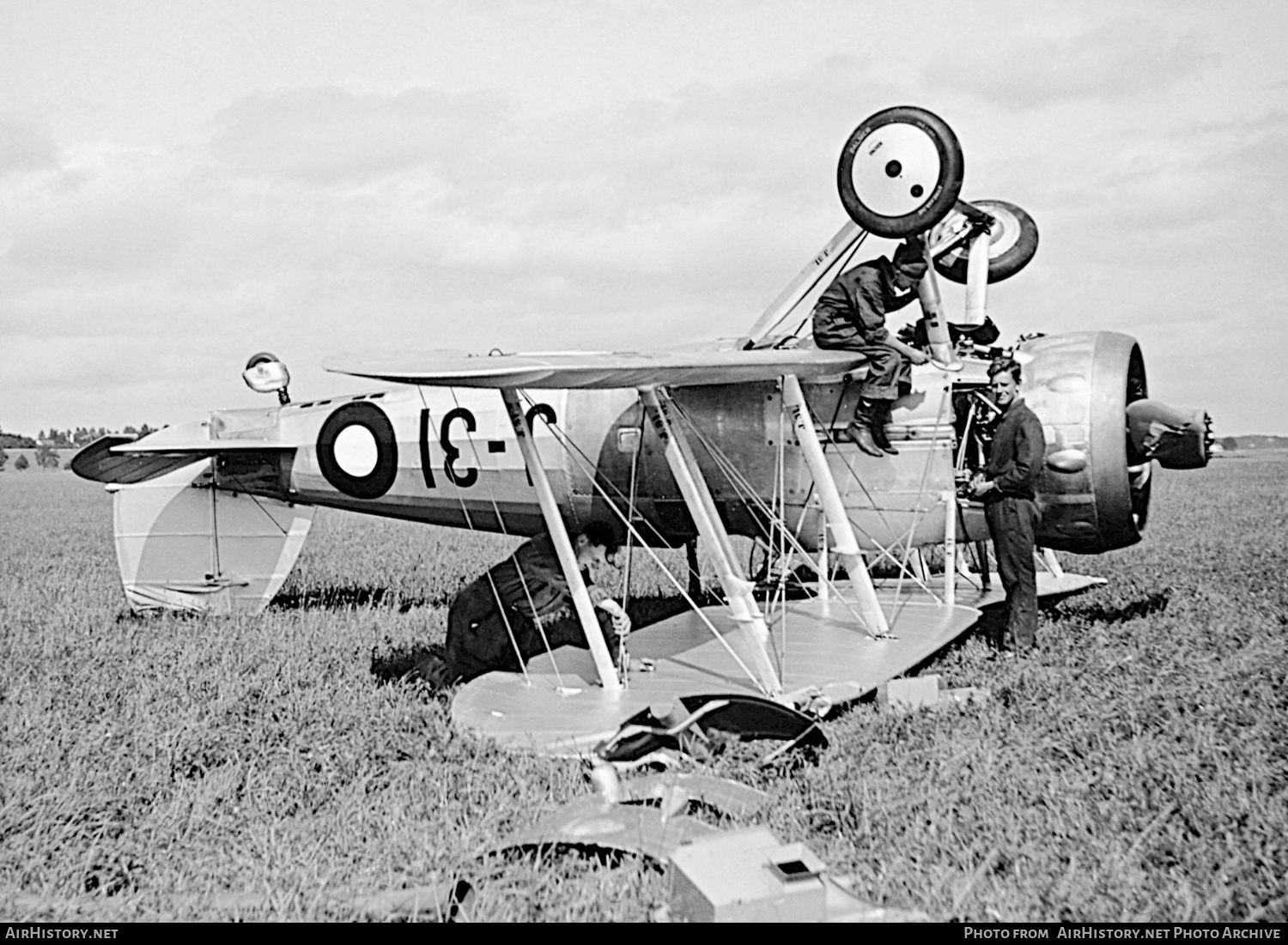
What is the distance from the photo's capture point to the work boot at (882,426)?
8320 mm

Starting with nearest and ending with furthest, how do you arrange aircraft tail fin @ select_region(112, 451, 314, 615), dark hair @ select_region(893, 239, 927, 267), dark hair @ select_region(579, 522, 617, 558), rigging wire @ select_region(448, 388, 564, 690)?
rigging wire @ select_region(448, 388, 564, 690) < dark hair @ select_region(893, 239, 927, 267) < dark hair @ select_region(579, 522, 617, 558) < aircraft tail fin @ select_region(112, 451, 314, 615)

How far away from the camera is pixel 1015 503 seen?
809 cm

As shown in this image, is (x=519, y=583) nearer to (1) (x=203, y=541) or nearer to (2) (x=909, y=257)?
(2) (x=909, y=257)

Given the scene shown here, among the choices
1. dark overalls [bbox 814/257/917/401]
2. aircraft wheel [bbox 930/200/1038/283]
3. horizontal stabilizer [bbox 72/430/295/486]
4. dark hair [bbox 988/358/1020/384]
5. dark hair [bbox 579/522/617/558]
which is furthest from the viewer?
horizontal stabilizer [bbox 72/430/295/486]

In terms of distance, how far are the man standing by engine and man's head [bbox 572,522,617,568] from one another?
2.92m

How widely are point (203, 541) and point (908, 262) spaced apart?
289 inches

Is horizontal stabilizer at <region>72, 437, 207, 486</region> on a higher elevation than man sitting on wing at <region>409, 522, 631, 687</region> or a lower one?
higher

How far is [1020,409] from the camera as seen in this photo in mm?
8055

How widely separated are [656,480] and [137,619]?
5262 mm

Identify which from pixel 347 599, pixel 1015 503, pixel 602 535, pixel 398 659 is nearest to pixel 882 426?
pixel 1015 503

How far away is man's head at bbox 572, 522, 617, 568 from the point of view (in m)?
9.08

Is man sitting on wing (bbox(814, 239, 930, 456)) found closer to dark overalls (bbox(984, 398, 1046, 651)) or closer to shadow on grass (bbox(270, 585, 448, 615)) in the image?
dark overalls (bbox(984, 398, 1046, 651))

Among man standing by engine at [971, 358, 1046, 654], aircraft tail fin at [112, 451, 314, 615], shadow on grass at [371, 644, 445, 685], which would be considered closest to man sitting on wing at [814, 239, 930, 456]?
man standing by engine at [971, 358, 1046, 654]

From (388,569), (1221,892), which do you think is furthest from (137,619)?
(1221,892)
